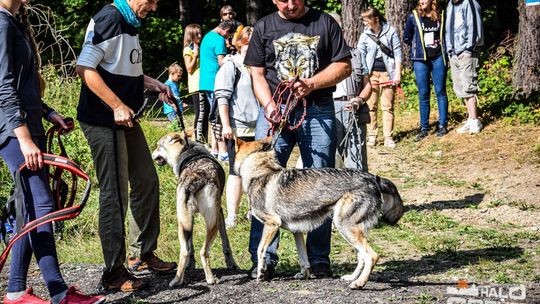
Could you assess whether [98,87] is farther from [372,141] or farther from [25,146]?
[372,141]

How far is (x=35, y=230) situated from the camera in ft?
16.2

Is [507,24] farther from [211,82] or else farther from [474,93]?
[211,82]

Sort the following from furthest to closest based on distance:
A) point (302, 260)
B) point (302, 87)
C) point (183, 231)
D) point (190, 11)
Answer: point (190, 11) → point (302, 260) → point (183, 231) → point (302, 87)

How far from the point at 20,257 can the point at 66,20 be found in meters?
18.5

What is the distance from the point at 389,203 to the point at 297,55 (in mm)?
1287

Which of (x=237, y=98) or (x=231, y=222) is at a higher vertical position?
(x=237, y=98)

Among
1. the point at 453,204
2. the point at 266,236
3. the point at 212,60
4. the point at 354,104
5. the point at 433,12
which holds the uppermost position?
the point at 433,12

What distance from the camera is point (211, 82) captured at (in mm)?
11312

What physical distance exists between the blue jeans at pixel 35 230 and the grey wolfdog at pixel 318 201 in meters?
1.50

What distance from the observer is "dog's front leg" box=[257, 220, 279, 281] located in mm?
5664

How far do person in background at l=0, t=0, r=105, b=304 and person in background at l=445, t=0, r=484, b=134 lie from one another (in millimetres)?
8337

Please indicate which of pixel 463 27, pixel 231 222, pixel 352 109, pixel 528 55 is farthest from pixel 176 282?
pixel 528 55

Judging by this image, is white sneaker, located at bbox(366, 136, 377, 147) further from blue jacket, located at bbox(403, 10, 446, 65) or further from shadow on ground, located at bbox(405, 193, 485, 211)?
shadow on ground, located at bbox(405, 193, 485, 211)

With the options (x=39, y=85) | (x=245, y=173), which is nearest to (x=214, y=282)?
(x=245, y=173)
